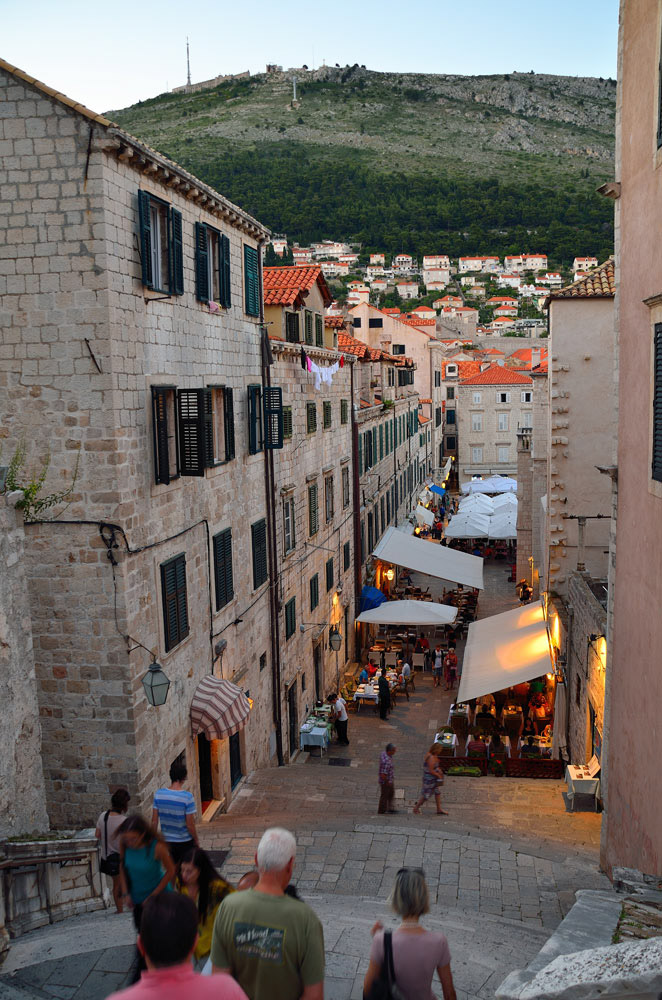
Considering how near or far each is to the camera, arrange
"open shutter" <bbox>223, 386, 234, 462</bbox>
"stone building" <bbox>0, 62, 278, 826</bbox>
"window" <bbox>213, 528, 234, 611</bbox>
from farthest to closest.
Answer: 1. "open shutter" <bbox>223, 386, 234, 462</bbox>
2. "window" <bbox>213, 528, 234, 611</bbox>
3. "stone building" <bbox>0, 62, 278, 826</bbox>

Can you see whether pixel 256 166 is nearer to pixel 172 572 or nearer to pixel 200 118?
pixel 200 118

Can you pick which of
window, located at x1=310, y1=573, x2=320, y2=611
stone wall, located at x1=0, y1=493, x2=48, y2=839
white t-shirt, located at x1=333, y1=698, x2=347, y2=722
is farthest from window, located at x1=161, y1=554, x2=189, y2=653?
window, located at x1=310, y1=573, x2=320, y2=611

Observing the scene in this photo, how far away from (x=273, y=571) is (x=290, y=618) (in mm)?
2034

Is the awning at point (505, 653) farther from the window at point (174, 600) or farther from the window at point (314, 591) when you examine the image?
the window at point (174, 600)

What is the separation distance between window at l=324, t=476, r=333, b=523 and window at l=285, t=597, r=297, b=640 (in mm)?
4559

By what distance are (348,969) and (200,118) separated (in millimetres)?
208914

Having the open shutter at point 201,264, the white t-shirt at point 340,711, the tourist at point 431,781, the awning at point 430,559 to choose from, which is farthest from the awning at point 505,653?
the open shutter at point 201,264

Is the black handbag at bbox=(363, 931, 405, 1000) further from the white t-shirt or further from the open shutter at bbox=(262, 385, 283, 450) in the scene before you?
the white t-shirt

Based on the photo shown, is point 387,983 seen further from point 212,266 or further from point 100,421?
point 212,266

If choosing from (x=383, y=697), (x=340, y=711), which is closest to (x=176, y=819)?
(x=340, y=711)

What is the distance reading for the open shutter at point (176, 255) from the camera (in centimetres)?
1152

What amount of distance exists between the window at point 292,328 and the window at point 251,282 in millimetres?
3151

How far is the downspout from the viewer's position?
1711 cm

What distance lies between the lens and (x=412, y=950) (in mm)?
4316
